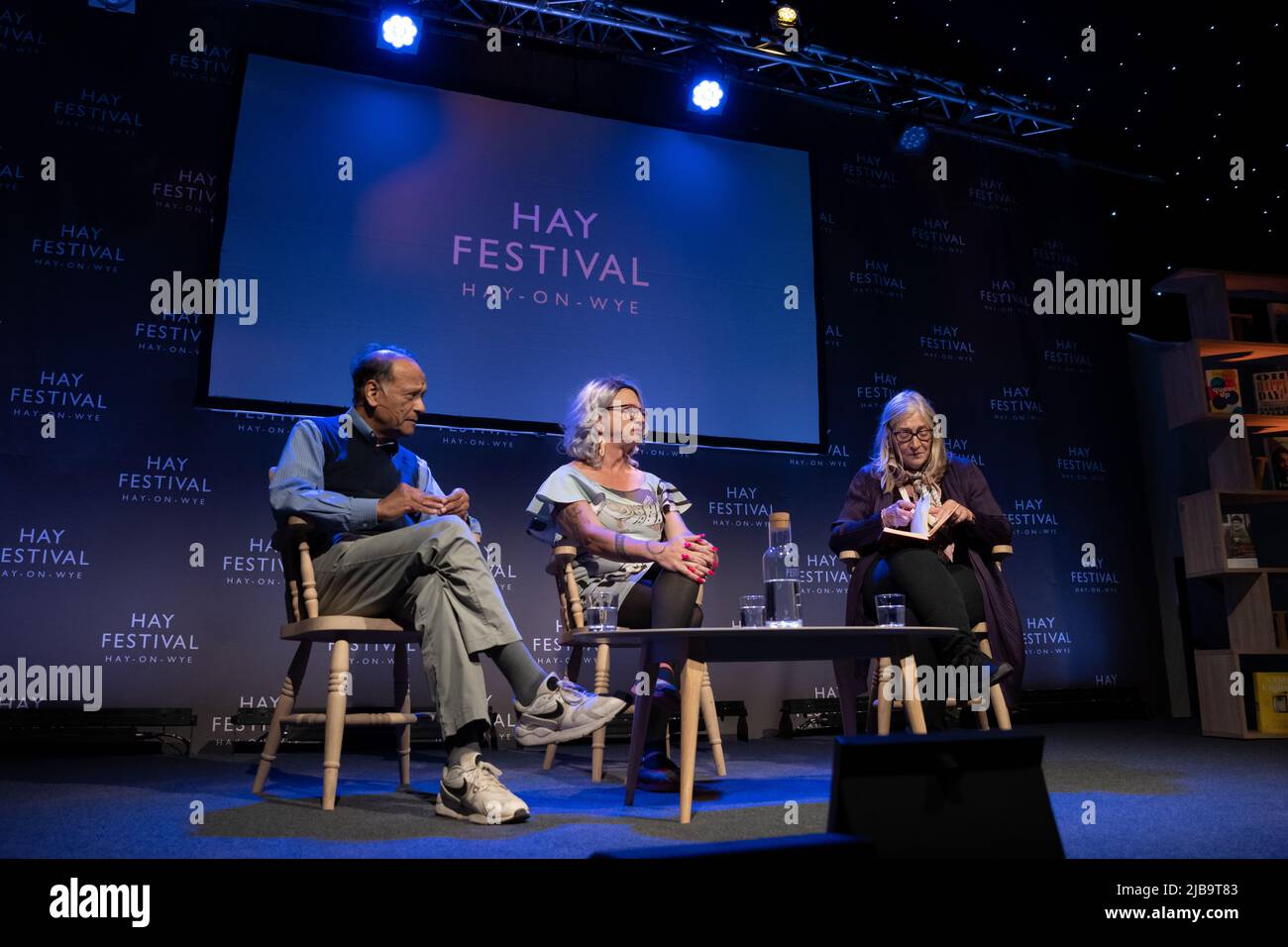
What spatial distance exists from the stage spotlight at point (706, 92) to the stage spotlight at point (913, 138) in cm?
110

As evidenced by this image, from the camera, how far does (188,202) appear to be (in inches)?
163

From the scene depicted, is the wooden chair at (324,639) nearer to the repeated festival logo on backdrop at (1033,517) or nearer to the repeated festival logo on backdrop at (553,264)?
the repeated festival logo on backdrop at (553,264)

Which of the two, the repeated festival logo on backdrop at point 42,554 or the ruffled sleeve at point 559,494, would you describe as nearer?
the ruffled sleeve at point 559,494

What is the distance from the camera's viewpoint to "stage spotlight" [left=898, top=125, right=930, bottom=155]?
5.32 meters

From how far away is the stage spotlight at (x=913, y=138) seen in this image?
532 cm

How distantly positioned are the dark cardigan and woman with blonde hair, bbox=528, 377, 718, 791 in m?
0.59

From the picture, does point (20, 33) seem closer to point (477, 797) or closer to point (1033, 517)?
point (477, 797)

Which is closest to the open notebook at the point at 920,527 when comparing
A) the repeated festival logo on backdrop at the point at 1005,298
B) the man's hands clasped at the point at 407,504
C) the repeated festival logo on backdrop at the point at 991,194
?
the man's hands clasped at the point at 407,504

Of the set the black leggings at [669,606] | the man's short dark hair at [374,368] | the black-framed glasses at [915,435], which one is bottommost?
the black leggings at [669,606]

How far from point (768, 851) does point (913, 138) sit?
17.1ft

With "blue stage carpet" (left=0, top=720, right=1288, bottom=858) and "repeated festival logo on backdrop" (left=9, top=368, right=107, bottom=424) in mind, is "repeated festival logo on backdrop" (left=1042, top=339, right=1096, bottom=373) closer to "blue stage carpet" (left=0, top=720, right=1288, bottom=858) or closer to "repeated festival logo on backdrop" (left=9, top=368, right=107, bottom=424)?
"blue stage carpet" (left=0, top=720, right=1288, bottom=858)

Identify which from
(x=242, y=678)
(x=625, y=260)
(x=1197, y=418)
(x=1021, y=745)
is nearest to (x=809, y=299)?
(x=625, y=260)

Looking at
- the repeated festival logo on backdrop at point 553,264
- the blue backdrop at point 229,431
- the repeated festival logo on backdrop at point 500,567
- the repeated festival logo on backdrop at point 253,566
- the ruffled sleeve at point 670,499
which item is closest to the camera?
the ruffled sleeve at point 670,499

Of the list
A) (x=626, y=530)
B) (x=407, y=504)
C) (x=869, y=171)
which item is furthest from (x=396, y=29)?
(x=407, y=504)
